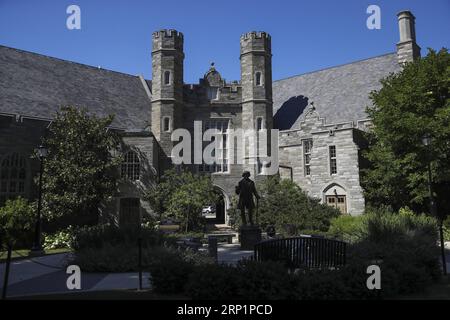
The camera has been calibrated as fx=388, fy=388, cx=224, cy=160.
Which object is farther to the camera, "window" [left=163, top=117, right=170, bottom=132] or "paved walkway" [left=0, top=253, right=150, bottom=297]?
"window" [left=163, top=117, right=170, bottom=132]

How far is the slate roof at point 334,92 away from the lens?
2941 cm

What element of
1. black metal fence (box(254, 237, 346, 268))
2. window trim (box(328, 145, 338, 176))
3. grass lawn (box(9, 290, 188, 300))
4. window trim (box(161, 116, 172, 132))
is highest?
window trim (box(161, 116, 172, 132))

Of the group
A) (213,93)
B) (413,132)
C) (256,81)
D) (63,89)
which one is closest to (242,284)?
(413,132)

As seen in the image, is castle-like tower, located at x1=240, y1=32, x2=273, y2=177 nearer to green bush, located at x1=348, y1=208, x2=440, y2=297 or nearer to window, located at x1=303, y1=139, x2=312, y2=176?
window, located at x1=303, y1=139, x2=312, y2=176

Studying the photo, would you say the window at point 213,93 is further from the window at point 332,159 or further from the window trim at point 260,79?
the window at point 332,159

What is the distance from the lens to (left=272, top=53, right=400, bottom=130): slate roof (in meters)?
29.4

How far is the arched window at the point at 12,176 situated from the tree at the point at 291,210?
14.7 metres

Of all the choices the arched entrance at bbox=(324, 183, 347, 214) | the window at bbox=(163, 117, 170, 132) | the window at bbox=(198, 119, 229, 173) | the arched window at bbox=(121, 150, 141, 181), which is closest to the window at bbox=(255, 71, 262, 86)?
the window at bbox=(198, 119, 229, 173)

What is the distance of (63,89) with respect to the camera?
28.5 meters

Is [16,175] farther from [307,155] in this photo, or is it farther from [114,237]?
[307,155]

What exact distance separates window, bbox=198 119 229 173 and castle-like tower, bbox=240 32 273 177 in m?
1.71
